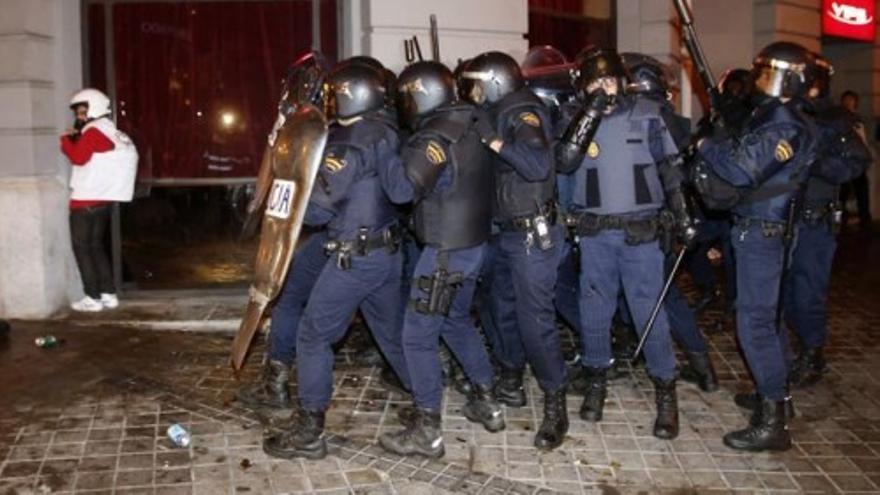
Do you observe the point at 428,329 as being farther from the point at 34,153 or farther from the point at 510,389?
the point at 34,153

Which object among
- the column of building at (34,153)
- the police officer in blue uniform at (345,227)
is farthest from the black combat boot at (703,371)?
the column of building at (34,153)

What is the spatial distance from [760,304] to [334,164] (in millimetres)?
2361

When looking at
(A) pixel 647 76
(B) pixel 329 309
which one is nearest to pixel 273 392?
(B) pixel 329 309

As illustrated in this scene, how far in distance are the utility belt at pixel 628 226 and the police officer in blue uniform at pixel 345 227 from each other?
1.09m

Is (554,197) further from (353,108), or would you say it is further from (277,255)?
(277,255)

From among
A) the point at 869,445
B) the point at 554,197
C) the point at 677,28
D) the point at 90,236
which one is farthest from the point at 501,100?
the point at 677,28

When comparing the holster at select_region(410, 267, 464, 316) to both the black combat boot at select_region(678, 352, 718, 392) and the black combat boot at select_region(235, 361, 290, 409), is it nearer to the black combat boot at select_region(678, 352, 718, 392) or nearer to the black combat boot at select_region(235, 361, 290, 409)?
the black combat boot at select_region(235, 361, 290, 409)

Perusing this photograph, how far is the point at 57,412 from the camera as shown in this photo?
5777 mm

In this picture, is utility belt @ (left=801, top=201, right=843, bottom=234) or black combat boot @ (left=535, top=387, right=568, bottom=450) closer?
black combat boot @ (left=535, top=387, right=568, bottom=450)

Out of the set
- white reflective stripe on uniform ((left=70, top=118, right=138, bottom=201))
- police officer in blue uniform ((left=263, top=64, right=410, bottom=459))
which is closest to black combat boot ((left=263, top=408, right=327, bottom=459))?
police officer in blue uniform ((left=263, top=64, right=410, bottom=459))

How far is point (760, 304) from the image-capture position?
5.04 meters

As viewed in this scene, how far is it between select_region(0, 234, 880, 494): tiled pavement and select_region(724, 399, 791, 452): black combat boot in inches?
2.5

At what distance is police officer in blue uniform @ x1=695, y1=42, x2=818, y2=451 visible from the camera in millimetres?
4789

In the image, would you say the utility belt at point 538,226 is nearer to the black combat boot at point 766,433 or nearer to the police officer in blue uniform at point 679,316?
the police officer in blue uniform at point 679,316
